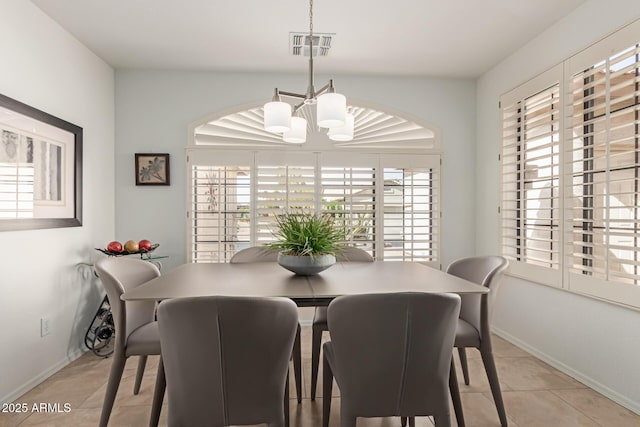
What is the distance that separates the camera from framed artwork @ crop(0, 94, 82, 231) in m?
2.36

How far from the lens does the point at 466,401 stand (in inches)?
94.3

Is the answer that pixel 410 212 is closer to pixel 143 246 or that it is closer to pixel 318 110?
pixel 318 110

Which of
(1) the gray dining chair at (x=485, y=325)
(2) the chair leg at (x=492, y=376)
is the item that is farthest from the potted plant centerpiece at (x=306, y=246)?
(2) the chair leg at (x=492, y=376)

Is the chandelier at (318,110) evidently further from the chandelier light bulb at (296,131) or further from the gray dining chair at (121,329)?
the gray dining chair at (121,329)

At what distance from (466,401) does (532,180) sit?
180cm

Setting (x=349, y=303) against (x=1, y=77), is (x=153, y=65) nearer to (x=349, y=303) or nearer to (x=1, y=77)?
(x=1, y=77)

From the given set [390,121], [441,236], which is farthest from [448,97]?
[441,236]

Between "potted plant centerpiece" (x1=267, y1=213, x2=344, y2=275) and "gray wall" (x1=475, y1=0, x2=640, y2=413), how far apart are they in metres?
1.84

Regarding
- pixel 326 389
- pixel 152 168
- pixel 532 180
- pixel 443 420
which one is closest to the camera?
pixel 443 420

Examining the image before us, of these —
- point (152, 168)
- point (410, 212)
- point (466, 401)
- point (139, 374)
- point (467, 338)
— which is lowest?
point (466, 401)

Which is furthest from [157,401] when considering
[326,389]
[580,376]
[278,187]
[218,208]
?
[580,376]

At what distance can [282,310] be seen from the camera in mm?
1374

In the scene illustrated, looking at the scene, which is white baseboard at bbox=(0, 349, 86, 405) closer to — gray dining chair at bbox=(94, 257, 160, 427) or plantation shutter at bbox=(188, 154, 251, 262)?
gray dining chair at bbox=(94, 257, 160, 427)

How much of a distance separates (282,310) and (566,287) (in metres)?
2.39
